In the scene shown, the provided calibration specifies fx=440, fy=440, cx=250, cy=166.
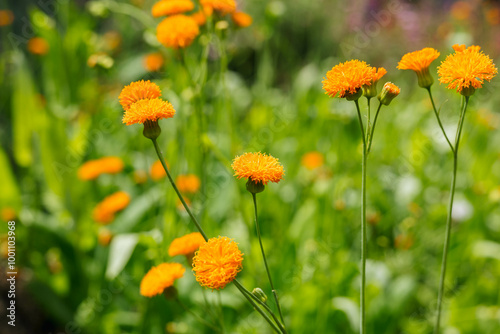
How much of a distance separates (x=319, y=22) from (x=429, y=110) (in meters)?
1.77

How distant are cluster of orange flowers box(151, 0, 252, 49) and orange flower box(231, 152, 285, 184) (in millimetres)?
442

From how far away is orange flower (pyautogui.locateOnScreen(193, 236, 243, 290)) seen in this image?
54 centimetres

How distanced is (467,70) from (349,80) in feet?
0.55

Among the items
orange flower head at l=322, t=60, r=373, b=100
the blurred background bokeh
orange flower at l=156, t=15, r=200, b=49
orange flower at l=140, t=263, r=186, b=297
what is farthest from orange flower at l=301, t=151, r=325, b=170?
orange flower head at l=322, t=60, r=373, b=100

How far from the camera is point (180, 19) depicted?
3.18ft

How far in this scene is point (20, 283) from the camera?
5.49 feet

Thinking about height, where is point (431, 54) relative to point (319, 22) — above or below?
below

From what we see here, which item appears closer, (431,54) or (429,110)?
(431,54)

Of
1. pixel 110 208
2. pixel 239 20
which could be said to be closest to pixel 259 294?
pixel 239 20

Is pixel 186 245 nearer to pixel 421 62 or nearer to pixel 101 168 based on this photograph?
pixel 421 62

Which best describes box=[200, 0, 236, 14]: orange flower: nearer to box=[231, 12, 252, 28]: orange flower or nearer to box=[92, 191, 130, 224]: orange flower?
box=[231, 12, 252, 28]: orange flower

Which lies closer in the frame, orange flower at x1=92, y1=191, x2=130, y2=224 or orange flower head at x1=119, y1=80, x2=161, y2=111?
orange flower head at x1=119, y1=80, x2=161, y2=111

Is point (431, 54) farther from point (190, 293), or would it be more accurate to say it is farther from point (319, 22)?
point (319, 22)

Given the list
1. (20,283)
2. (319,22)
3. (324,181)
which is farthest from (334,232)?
(319,22)
